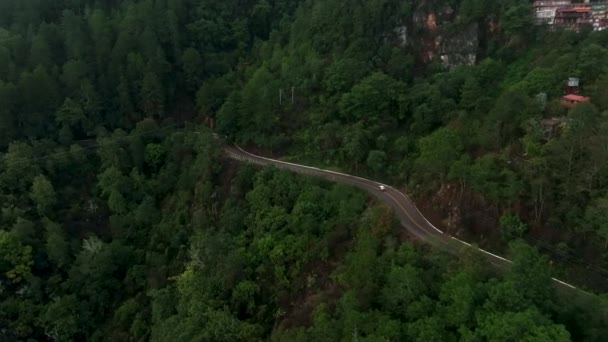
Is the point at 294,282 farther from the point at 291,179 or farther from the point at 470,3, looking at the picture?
the point at 470,3

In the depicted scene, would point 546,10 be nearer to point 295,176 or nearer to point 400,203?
point 400,203

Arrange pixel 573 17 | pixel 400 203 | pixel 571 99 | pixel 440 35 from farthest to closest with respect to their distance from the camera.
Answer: pixel 440 35, pixel 573 17, pixel 400 203, pixel 571 99

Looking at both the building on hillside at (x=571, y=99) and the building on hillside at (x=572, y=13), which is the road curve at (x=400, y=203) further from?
the building on hillside at (x=572, y=13)

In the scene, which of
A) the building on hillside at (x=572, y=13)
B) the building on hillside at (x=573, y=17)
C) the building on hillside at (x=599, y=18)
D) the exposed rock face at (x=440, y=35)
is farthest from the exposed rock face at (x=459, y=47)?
the building on hillside at (x=599, y=18)

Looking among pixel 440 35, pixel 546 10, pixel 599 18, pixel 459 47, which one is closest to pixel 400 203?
pixel 459 47

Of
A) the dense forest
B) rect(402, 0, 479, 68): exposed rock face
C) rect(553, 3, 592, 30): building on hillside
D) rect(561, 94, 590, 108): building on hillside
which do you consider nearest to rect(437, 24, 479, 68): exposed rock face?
rect(402, 0, 479, 68): exposed rock face
